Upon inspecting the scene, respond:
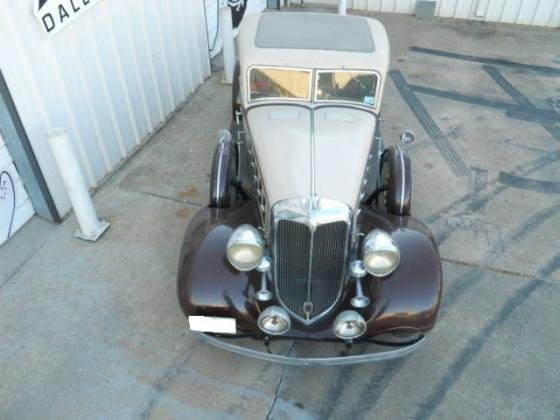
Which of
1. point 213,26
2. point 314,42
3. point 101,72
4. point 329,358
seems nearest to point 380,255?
point 329,358

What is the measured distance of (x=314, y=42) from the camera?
421 cm

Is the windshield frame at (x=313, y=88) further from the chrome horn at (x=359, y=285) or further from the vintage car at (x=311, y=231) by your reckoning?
the chrome horn at (x=359, y=285)

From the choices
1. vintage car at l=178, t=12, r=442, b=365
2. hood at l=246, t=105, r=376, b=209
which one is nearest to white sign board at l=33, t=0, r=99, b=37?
vintage car at l=178, t=12, r=442, b=365

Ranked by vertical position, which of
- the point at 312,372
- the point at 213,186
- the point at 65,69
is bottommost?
the point at 312,372

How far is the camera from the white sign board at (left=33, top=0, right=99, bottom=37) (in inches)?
165

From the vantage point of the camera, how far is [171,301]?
163 inches

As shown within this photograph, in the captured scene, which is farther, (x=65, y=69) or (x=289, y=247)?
(x=65, y=69)

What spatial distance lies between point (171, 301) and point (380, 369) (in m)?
1.89

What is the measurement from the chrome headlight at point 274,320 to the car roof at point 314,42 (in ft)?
6.96

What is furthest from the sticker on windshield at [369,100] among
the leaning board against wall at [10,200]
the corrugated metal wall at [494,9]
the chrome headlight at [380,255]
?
the corrugated metal wall at [494,9]

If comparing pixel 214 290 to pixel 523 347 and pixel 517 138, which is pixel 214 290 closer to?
pixel 523 347

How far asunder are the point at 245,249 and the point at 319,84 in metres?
1.74

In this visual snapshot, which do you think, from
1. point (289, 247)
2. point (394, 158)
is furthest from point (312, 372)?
point (394, 158)

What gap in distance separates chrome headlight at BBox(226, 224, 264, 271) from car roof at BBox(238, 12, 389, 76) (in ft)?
5.52
